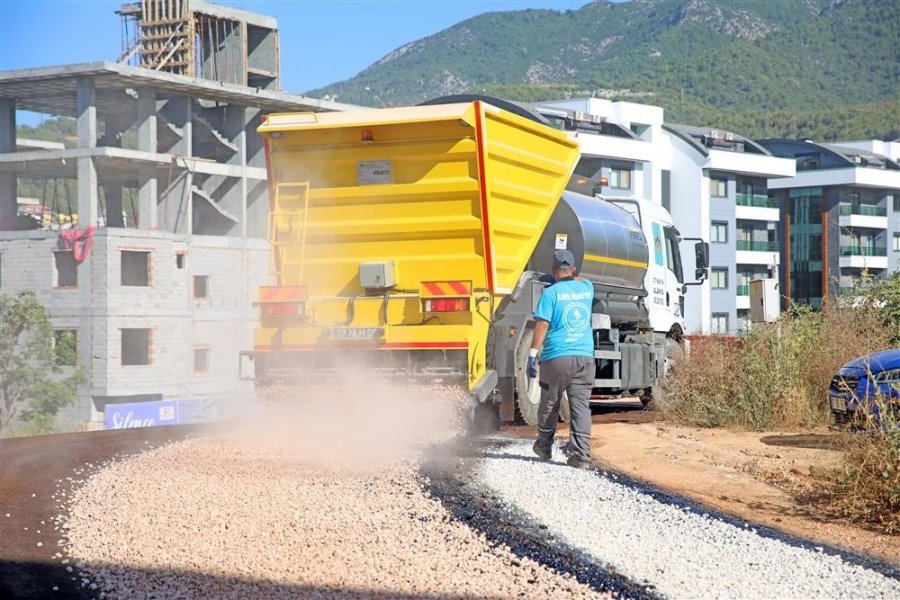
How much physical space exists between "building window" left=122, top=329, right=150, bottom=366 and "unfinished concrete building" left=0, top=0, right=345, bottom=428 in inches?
2.3

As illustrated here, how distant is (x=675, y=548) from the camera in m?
6.94

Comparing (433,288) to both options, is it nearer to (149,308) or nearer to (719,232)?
(149,308)

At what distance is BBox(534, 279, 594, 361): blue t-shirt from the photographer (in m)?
10.4

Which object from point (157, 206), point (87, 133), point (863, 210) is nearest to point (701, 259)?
point (87, 133)

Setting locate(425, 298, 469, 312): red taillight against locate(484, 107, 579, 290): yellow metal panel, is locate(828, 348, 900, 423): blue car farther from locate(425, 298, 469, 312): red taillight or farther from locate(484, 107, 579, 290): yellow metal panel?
locate(425, 298, 469, 312): red taillight

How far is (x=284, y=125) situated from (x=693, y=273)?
990 cm

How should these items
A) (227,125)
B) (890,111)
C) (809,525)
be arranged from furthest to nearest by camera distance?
1. (890,111)
2. (227,125)
3. (809,525)

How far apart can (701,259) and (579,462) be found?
34.6 feet

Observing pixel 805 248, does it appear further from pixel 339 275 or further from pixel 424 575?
pixel 424 575

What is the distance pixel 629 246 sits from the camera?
53.7 feet

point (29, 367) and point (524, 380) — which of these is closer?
point (524, 380)

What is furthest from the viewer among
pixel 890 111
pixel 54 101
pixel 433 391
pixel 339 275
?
pixel 890 111

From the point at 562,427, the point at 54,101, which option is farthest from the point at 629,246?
the point at 54,101

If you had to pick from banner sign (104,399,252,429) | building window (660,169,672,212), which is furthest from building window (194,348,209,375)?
building window (660,169,672,212)
